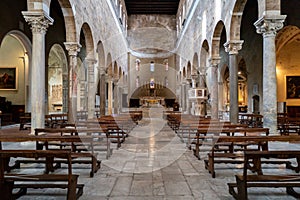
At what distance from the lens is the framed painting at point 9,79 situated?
53.1 ft

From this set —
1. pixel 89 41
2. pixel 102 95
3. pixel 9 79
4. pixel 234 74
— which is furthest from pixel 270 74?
pixel 9 79

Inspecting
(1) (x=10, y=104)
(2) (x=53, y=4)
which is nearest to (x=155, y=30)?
(2) (x=53, y=4)

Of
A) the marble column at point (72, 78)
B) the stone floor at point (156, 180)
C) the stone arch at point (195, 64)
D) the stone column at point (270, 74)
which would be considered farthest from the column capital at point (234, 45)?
the stone arch at point (195, 64)

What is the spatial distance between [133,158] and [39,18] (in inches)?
199

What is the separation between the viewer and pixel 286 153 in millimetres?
3488

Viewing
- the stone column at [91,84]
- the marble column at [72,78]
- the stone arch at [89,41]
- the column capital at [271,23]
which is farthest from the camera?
the stone column at [91,84]

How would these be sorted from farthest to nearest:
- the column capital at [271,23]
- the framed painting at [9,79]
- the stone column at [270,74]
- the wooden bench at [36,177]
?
the framed painting at [9,79]
the stone column at [270,74]
the column capital at [271,23]
the wooden bench at [36,177]

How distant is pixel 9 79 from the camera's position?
53.3 feet

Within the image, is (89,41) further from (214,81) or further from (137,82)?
(137,82)

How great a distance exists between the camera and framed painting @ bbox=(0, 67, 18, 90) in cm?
1619

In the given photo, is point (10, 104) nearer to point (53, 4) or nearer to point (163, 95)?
point (53, 4)

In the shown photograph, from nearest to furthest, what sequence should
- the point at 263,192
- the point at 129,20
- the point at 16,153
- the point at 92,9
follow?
the point at 16,153
the point at 263,192
the point at 92,9
the point at 129,20

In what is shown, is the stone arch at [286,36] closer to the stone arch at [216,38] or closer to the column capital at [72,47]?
the stone arch at [216,38]

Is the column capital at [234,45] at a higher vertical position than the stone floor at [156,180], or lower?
higher
